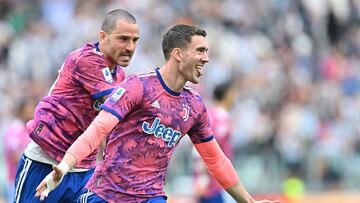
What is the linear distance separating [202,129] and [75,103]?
3.77ft

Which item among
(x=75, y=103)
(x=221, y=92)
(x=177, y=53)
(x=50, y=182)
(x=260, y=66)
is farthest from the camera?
(x=260, y=66)

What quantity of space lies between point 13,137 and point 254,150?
5.44 meters

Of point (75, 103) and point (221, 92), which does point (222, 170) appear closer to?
point (75, 103)

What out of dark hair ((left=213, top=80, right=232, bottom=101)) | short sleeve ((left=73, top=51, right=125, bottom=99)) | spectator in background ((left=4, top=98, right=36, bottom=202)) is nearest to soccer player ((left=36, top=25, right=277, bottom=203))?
short sleeve ((left=73, top=51, right=125, bottom=99))

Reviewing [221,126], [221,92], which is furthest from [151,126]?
[221,92]

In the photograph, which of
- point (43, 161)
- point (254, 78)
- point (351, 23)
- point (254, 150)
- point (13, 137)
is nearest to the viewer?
point (43, 161)

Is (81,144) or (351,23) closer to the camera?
(81,144)

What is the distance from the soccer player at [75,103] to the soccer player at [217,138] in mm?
3936

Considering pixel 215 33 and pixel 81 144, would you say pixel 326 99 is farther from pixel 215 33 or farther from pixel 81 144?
pixel 81 144

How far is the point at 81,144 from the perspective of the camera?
349 inches

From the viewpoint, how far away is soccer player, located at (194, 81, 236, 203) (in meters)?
14.2

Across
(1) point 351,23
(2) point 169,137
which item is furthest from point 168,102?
(1) point 351,23

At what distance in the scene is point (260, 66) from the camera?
22281 mm

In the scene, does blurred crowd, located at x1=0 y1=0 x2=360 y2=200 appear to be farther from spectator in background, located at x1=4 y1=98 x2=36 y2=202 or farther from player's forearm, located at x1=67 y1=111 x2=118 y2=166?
player's forearm, located at x1=67 y1=111 x2=118 y2=166
